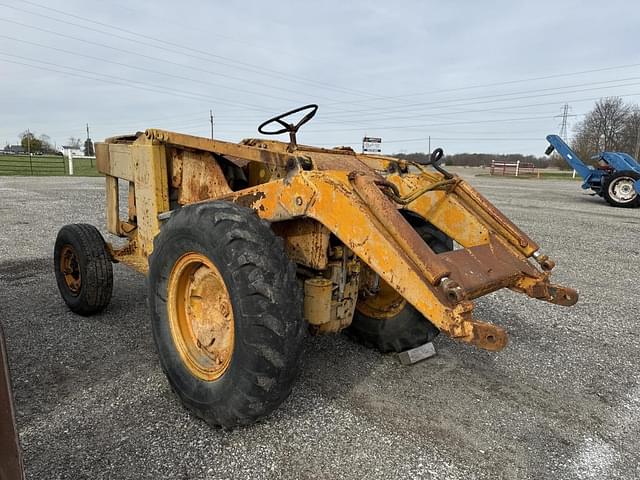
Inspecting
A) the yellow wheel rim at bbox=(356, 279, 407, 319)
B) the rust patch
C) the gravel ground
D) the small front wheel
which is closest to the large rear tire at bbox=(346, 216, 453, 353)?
the yellow wheel rim at bbox=(356, 279, 407, 319)

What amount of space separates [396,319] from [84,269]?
255cm

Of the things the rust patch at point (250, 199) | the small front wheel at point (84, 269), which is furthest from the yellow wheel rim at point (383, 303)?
the small front wheel at point (84, 269)

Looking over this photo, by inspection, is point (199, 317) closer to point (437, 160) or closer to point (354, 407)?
point (354, 407)

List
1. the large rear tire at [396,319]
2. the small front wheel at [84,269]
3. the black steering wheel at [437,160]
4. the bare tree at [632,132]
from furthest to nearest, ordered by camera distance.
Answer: the bare tree at [632,132]
the small front wheel at [84,269]
the large rear tire at [396,319]
the black steering wheel at [437,160]

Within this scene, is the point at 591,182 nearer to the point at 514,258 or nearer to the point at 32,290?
the point at 514,258

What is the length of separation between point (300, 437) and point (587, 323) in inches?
131

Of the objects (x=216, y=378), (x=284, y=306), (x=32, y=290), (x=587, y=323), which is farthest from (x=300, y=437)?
(x=32, y=290)

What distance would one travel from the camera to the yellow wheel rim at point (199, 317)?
258 centimetres

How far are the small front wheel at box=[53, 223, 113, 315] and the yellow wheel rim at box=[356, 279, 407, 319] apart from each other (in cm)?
214

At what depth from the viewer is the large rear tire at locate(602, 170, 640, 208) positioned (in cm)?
1450

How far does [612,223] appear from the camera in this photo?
11078mm

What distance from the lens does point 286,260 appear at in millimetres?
2254

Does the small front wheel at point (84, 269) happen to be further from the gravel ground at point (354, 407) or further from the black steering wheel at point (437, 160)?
the black steering wheel at point (437, 160)

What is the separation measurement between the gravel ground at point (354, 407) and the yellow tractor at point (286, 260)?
240mm
